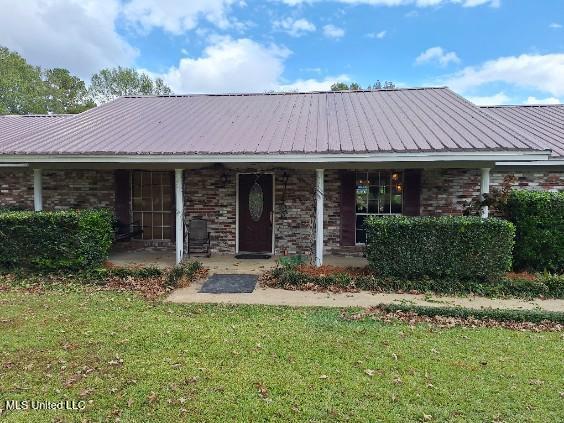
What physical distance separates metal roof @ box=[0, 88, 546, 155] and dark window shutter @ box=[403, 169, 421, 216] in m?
1.20

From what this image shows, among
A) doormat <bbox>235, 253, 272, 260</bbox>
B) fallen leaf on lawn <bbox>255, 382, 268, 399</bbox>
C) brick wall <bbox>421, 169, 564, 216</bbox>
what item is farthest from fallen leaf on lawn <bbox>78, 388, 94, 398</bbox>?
brick wall <bbox>421, 169, 564, 216</bbox>

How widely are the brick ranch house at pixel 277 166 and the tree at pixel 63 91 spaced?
35.2 metres

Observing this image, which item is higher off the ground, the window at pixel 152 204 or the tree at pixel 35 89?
the tree at pixel 35 89

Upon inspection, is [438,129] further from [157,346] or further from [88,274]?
[88,274]

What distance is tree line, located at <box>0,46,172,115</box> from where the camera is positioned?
3309 centimetres

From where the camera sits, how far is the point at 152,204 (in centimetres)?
1015

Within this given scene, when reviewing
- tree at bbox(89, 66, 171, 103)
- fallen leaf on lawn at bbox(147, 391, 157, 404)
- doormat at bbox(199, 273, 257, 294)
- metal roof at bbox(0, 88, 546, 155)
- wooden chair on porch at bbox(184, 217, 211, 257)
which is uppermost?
tree at bbox(89, 66, 171, 103)

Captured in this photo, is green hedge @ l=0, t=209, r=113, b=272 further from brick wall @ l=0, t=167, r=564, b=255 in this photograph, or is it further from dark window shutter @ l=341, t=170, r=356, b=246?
dark window shutter @ l=341, t=170, r=356, b=246

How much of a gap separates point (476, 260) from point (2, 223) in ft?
29.5

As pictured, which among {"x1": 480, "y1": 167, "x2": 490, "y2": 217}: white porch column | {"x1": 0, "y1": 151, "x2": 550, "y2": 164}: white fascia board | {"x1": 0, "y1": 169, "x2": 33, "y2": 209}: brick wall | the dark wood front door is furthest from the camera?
{"x1": 0, "y1": 169, "x2": 33, "y2": 209}: brick wall

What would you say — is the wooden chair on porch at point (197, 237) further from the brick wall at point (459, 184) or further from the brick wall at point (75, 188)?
the brick wall at point (459, 184)

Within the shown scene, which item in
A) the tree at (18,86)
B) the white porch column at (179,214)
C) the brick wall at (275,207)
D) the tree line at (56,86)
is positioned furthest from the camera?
the tree line at (56,86)

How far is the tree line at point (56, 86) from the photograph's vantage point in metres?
33.1

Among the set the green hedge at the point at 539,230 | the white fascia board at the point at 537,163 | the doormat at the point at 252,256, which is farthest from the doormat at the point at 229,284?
the white fascia board at the point at 537,163
